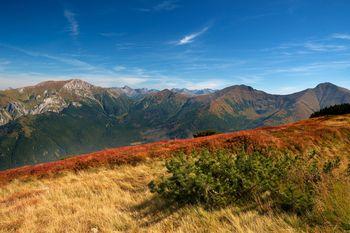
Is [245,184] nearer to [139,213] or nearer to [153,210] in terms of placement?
[153,210]

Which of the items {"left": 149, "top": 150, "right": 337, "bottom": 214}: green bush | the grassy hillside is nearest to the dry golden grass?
the grassy hillside

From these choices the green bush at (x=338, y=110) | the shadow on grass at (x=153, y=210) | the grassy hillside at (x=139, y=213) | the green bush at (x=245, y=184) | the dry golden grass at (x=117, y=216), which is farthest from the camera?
the green bush at (x=338, y=110)

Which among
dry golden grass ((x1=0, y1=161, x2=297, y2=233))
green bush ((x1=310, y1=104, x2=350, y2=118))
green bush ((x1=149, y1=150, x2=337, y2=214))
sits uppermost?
green bush ((x1=310, y1=104, x2=350, y2=118))

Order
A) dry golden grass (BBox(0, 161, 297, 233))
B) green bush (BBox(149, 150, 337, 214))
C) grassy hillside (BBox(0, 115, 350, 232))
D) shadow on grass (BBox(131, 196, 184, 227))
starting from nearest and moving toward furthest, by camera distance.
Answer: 1. grassy hillside (BBox(0, 115, 350, 232))
2. dry golden grass (BBox(0, 161, 297, 233))
3. green bush (BBox(149, 150, 337, 214))
4. shadow on grass (BBox(131, 196, 184, 227))

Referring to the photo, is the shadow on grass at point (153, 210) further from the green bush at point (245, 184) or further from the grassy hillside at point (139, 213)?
the green bush at point (245, 184)

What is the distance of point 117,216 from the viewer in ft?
28.8

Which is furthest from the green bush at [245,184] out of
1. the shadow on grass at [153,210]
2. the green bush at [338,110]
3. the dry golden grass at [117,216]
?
the green bush at [338,110]

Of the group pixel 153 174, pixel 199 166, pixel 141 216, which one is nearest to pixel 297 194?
pixel 199 166

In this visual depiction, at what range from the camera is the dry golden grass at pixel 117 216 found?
7.05 meters

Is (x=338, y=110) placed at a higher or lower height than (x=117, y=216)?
higher

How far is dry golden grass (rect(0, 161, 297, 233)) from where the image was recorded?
7.05 m

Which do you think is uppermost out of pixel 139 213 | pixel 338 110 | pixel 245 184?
pixel 338 110

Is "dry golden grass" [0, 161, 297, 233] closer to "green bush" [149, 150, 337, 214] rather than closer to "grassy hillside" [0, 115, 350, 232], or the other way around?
"grassy hillside" [0, 115, 350, 232]

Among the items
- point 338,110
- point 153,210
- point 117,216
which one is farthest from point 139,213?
point 338,110
